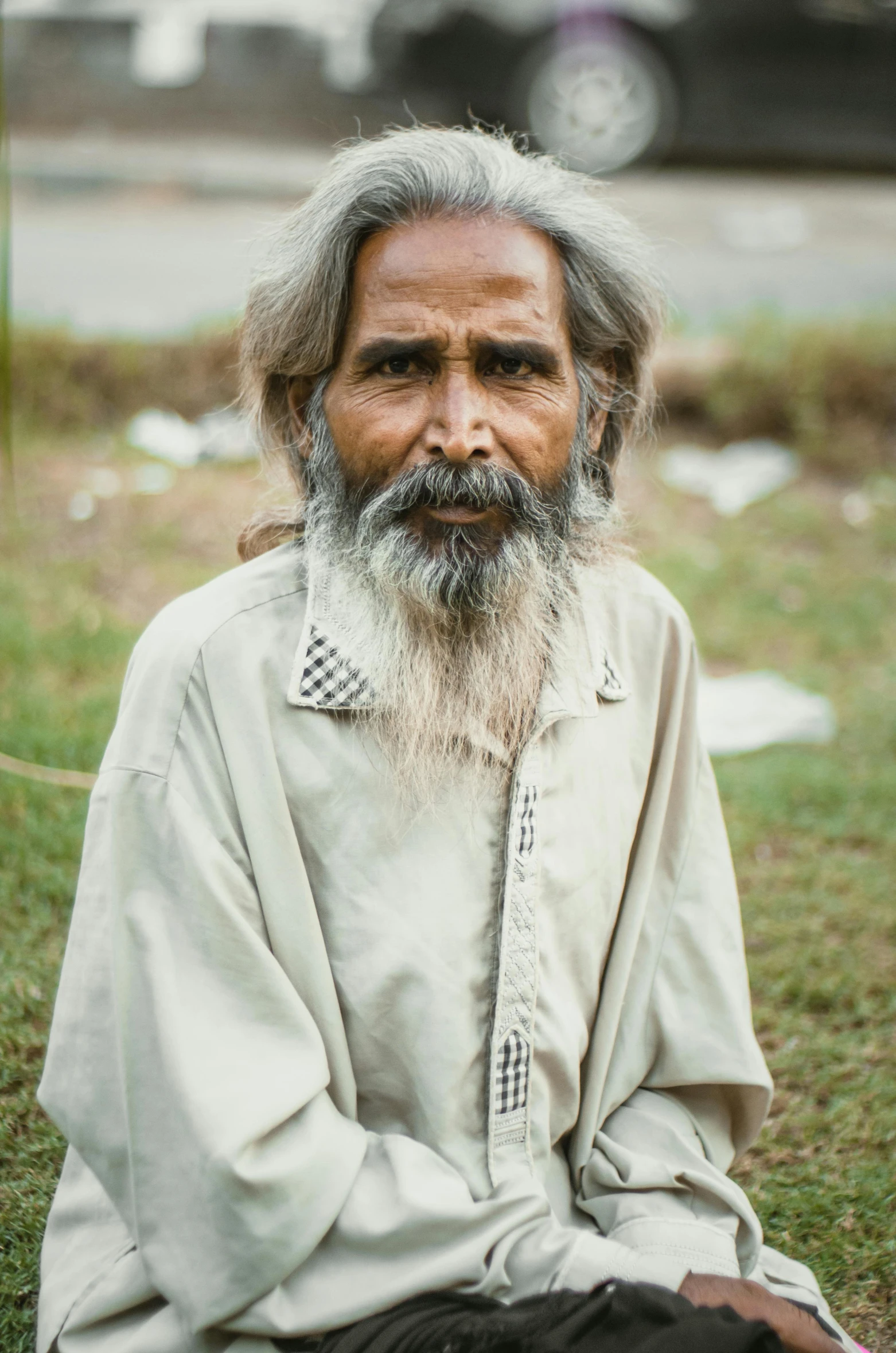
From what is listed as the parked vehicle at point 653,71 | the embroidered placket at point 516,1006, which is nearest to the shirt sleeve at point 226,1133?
the embroidered placket at point 516,1006

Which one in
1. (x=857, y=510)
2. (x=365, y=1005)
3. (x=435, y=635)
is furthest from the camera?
(x=857, y=510)

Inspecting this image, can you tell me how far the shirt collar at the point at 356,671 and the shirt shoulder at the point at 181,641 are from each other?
43mm

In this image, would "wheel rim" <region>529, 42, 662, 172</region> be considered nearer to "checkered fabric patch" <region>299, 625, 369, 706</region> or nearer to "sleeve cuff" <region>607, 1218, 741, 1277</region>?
"checkered fabric patch" <region>299, 625, 369, 706</region>

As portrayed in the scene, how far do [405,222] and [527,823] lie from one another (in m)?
0.95

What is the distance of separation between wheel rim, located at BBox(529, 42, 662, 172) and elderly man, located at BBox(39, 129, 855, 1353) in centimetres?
710

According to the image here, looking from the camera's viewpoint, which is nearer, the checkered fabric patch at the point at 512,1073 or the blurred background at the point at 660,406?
the checkered fabric patch at the point at 512,1073

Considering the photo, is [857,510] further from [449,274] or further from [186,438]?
[449,274]

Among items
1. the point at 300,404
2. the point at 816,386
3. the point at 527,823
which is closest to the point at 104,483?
the point at 816,386

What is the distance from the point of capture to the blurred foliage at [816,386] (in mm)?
6145

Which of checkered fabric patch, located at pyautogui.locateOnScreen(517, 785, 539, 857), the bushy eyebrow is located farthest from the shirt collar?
the bushy eyebrow

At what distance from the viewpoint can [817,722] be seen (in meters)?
4.53

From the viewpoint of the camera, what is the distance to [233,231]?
8.16 metres

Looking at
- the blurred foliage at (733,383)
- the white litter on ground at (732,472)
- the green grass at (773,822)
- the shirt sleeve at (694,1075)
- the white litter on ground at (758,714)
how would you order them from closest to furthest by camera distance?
1. the shirt sleeve at (694,1075)
2. the green grass at (773,822)
3. the white litter on ground at (758,714)
4. the white litter on ground at (732,472)
5. the blurred foliage at (733,383)

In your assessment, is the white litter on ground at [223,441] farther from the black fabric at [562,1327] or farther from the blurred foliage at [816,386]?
the black fabric at [562,1327]
